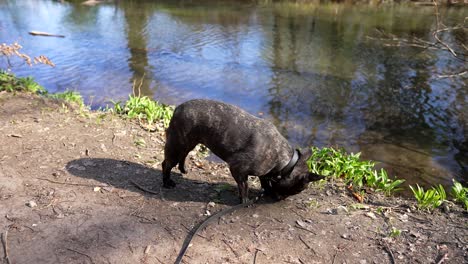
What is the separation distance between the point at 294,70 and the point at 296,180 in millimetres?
8335

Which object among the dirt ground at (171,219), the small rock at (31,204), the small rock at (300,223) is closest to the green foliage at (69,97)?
the dirt ground at (171,219)

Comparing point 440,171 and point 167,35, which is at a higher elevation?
point 167,35

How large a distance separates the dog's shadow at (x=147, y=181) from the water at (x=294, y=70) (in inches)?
123

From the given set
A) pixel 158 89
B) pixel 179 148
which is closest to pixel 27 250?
pixel 179 148

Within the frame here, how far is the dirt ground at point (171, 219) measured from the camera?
3.95 meters

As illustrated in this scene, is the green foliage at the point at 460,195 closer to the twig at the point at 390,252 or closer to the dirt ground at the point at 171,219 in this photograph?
the dirt ground at the point at 171,219

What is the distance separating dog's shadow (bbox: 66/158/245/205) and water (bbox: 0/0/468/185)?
10.3 feet

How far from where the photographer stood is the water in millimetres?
8156

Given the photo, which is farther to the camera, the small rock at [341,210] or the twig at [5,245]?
the small rock at [341,210]

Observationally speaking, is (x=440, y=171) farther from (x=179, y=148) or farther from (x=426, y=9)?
(x=426, y=9)

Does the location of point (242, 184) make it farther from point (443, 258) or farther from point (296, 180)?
point (443, 258)

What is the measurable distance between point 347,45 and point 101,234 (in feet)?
44.0

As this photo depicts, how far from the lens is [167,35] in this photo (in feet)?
55.1

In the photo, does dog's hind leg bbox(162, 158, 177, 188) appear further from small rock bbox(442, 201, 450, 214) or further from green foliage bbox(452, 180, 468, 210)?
green foliage bbox(452, 180, 468, 210)
